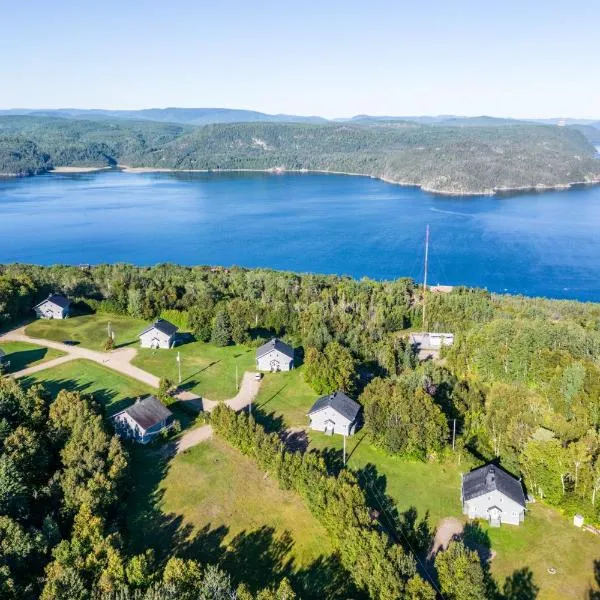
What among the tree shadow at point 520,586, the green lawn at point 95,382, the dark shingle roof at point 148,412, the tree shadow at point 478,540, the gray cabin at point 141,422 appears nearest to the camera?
the tree shadow at point 520,586

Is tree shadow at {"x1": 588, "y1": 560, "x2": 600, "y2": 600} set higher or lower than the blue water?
higher

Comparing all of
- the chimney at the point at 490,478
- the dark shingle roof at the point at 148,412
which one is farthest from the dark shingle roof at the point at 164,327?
the chimney at the point at 490,478

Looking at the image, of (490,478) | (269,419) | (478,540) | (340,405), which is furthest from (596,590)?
(269,419)

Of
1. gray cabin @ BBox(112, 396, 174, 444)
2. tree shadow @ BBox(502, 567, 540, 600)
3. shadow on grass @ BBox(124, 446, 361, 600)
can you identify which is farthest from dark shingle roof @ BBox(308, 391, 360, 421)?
tree shadow @ BBox(502, 567, 540, 600)

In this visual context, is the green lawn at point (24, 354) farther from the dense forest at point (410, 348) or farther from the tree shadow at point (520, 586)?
the tree shadow at point (520, 586)

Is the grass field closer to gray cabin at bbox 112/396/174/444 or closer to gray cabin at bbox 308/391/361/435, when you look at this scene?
gray cabin at bbox 308/391/361/435
